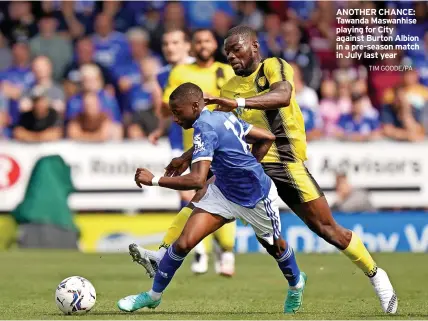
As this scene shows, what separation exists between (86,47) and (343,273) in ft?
26.1

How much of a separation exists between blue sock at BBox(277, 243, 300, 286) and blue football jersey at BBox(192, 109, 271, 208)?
24.0 inches

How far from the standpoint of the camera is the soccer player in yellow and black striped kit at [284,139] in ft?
28.5

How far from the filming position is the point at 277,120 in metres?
9.09

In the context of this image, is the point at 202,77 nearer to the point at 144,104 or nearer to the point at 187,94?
the point at 187,94

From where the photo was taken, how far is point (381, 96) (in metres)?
18.6

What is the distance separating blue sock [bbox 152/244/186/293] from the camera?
27.5 ft

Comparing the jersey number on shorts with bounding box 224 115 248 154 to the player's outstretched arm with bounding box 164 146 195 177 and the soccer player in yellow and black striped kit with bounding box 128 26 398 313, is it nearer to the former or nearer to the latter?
the soccer player in yellow and black striped kit with bounding box 128 26 398 313

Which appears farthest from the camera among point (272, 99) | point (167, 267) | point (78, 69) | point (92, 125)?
point (78, 69)

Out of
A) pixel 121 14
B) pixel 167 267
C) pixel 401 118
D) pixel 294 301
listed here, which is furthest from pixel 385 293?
pixel 121 14

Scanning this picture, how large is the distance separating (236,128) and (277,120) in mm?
830

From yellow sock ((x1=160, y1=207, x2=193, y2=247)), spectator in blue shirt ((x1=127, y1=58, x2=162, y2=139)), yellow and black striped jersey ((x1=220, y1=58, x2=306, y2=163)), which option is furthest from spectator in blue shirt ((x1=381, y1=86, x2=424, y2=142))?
yellow and black striped jersey ((x1=220, y1=58, x2=306, y2=163))

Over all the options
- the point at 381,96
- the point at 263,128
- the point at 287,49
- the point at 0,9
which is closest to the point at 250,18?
the point at 287,49

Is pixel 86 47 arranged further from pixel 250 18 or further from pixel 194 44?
pixel 194 44

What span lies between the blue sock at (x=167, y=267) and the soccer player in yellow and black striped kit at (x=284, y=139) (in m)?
0.67
